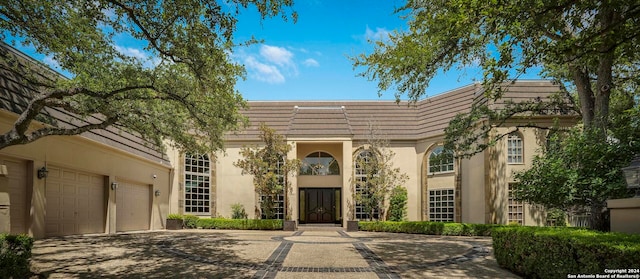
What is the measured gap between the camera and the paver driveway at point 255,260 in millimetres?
7953

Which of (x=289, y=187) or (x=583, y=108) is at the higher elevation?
(x=583, y=108)

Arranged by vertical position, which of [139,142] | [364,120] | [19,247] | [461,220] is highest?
[364,120]

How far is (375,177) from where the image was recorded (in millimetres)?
21750

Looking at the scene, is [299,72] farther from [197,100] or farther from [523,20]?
[523,20]

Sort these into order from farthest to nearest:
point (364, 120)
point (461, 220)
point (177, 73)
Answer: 1. point (364, 120)
2. point (461, 220)
3. point (177, 73)

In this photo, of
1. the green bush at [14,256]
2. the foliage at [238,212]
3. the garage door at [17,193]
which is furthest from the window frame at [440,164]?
the green bush at [14,256]

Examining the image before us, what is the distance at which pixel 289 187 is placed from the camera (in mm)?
22359

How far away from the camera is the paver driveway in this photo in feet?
26.1

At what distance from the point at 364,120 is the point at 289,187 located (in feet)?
20.5

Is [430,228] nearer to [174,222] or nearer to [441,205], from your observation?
[441,205]

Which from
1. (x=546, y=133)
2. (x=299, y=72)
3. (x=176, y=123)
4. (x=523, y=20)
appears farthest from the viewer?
(x=546, y=133)

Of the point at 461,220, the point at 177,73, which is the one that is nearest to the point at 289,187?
the point at 461,220

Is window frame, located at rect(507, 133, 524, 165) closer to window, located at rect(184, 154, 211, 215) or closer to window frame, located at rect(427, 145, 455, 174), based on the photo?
window frame, located at rect(427, 145, 455, 174)

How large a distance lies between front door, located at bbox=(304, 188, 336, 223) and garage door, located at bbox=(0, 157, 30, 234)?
14.9 meters
